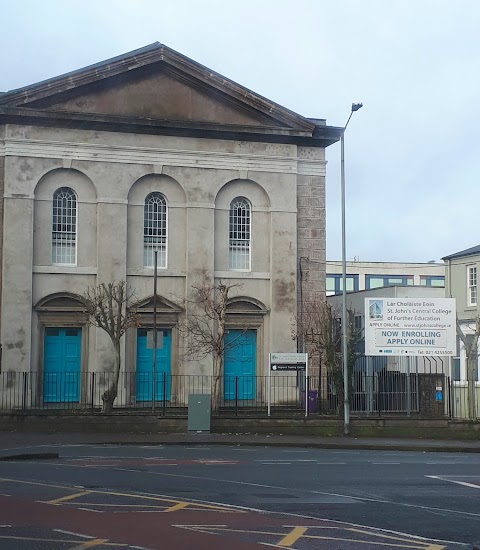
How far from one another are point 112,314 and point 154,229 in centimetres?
542

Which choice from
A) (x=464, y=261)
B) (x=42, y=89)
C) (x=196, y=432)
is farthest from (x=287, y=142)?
(x=464, y=261)

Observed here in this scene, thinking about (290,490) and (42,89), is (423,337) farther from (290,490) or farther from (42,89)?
(290,490)

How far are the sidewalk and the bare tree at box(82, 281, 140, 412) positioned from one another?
2.59 m

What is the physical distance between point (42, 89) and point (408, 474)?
2210 centimetres

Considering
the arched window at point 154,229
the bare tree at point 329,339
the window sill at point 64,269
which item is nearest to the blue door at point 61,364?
the window sill at point 64,269

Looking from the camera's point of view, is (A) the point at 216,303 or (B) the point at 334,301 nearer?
(A) the point at 216,303

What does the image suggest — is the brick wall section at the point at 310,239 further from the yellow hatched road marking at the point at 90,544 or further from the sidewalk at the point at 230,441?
the yellow hatched road marking at the point at 90,544

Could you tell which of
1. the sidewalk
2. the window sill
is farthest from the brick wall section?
the sidewalk

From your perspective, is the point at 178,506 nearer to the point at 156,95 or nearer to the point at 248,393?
the point at 248,393

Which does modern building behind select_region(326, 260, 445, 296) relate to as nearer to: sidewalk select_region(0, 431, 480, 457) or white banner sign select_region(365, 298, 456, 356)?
white banner sign select_region(365, 298, 456, 356)

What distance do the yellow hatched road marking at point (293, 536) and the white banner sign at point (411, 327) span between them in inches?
842

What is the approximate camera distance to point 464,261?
2084 inches

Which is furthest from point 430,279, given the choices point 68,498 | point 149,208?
point 68,498

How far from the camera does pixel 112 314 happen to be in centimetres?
3253
